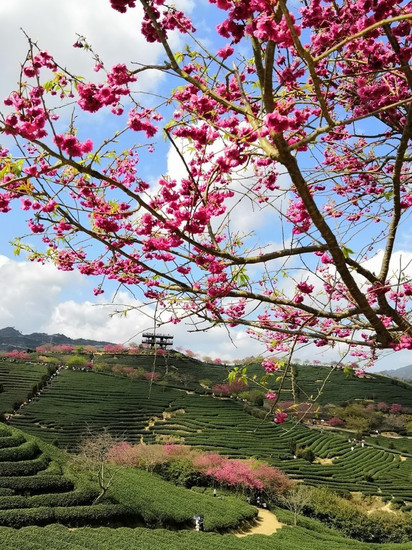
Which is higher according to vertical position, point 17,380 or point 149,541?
point 17,380

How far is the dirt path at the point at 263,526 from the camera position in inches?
826

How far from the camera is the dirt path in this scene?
20984 millimetres

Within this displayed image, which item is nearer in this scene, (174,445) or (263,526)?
(263,526)

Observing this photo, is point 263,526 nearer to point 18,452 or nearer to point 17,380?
point 18,452

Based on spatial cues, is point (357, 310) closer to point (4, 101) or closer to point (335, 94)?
point (335, 94)

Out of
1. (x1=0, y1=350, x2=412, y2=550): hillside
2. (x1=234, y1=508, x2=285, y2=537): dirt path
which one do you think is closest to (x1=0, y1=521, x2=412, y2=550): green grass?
(x1=0, y1=350, x2=412, y2=550): hillside

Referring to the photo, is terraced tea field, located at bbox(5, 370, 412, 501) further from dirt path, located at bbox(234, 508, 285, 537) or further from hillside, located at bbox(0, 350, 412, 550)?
dirt path, located at bbox(234, 508, 285, 537)

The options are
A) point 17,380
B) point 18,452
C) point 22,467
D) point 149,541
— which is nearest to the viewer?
point 149,541

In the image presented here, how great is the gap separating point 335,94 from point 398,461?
41.0 m

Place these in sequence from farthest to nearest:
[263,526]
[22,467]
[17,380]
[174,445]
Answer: [17,380], [174,445], [263,526], [22,467]

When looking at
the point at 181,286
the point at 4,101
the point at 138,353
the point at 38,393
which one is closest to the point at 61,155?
the point at 4,101

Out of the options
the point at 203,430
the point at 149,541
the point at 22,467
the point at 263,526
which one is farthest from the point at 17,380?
the point at 149,541

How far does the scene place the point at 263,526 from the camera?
22.5m

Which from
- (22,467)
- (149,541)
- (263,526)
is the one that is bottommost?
(263,526)
